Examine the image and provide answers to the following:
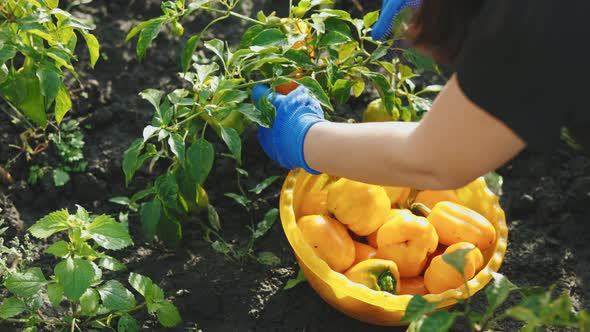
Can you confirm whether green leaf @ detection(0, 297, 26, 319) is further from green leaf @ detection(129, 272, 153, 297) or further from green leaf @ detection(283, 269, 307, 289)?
green leaf @ detection(283, 269, 307, 289)

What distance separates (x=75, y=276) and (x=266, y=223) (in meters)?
0.61

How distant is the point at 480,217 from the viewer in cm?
189

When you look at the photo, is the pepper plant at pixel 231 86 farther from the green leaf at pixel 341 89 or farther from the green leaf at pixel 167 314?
the green leaf at pixel 167 314

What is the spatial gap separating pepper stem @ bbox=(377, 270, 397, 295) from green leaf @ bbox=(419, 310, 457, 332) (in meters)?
0.41

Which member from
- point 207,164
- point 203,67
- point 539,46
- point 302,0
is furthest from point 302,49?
point 539,46

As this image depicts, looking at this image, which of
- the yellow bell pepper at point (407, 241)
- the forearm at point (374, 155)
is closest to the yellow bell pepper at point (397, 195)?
the yellow bell pepper at point (407, 241)

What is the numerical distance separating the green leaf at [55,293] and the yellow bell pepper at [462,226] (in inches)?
36.6

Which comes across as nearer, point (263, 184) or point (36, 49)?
point (36, 49)

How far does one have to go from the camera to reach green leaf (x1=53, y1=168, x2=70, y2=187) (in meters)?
2.12

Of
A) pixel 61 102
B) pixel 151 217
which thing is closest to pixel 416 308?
pixel 151 217

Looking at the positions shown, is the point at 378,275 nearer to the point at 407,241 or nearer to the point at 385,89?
the point at 407,241

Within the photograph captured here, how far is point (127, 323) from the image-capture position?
172 cm

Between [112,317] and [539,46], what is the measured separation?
49.5 inches

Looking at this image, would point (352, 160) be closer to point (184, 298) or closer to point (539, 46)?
point (539, 46)
